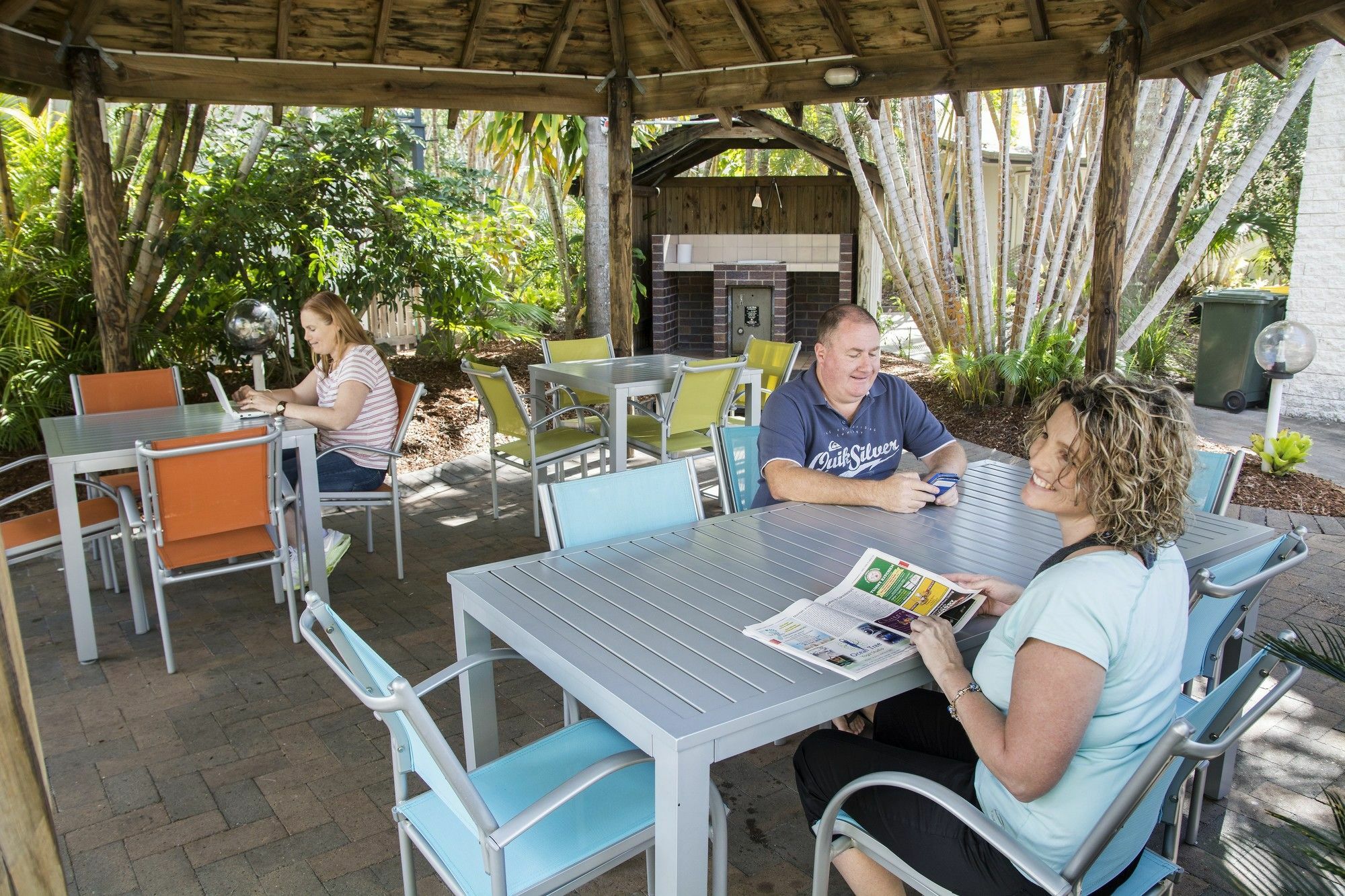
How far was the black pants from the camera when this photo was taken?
5.77ft

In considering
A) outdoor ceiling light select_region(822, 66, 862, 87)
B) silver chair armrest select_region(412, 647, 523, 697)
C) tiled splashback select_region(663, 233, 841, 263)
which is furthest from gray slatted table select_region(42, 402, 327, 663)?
tiled splashback select_region(663, 233, 841, 263)

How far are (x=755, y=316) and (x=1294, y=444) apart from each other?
6817mm

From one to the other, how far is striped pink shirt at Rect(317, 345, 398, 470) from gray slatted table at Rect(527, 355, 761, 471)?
1107 mm

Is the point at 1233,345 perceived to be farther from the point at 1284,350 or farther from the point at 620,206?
the point at 620,206

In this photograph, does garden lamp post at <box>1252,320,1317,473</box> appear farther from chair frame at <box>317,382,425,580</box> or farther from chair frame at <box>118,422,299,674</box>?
chair frame at <box>118,422,299,674</box>

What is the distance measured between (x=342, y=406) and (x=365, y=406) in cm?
16

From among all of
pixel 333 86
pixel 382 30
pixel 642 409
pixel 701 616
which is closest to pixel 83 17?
pixel 333 86

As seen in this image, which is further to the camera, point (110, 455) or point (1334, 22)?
point (1334, 22)

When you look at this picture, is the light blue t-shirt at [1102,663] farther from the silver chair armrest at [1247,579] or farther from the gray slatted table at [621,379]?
the gray slatted table at [621,379]

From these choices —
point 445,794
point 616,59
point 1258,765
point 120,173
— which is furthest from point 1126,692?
point 120,173

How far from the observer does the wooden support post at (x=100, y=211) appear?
5.39m

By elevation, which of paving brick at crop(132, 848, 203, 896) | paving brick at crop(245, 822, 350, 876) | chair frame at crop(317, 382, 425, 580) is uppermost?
chair frame at crop(317, 382, 425, 580)

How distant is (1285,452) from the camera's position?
229 inches

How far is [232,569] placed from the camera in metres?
3.70
